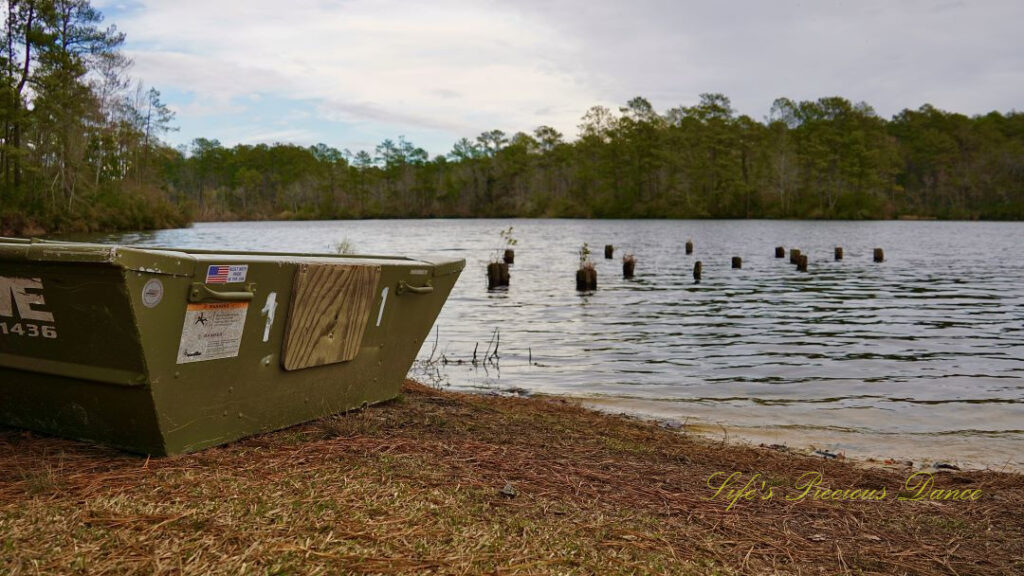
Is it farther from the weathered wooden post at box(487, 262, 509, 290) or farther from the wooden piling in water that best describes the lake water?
the weathered wooden post at box(487, 262, 509, 290)

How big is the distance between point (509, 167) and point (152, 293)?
5887 inches

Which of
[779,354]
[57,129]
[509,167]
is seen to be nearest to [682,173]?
[509,167]

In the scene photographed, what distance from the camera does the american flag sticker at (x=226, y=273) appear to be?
448cm

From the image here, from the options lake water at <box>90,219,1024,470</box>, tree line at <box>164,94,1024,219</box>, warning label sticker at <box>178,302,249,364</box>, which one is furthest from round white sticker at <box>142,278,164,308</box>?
tree line at <box>164,94,1024,219</box>

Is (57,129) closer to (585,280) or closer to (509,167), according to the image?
(585,280)

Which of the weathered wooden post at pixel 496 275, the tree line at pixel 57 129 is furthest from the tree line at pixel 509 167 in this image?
the weathered wooden post at pixel 496 275

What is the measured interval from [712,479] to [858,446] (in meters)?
3.23

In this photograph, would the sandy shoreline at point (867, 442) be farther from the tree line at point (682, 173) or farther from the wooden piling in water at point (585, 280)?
the tree line at point (682, 173)

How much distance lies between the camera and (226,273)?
4.59 m

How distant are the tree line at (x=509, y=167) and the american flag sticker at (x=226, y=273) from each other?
159 feet

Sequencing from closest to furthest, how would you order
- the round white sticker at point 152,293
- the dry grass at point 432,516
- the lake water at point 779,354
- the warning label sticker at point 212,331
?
the dry grass at point 432,516
the round white sticker at point 152,293
the warning label sticker at point 212,331
the lake water at point 779,354

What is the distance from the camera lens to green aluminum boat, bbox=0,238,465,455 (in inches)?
163

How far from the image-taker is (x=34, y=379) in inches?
183

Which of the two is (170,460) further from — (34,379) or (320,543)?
(320,543)
